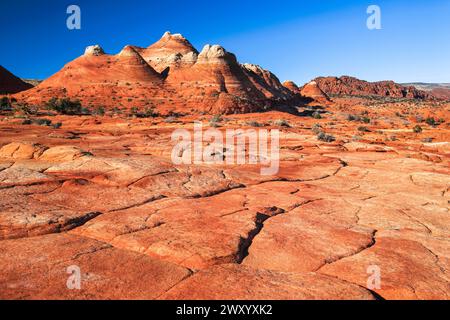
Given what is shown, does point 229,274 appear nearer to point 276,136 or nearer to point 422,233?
point 422,233

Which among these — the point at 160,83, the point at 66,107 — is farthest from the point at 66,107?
the point at 160,83

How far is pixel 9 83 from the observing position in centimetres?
6294

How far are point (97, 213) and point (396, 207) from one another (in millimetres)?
5948

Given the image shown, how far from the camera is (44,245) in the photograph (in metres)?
4.68

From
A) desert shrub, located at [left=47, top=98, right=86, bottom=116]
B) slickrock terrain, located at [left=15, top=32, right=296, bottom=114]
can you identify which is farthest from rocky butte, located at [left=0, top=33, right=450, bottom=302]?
slickrock terrain, located at [left=15, top=32, right=296, bottom=114]

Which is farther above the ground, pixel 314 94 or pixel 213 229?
pixel 314 94

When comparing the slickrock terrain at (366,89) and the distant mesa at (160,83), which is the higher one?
the slickrock terrain at (366,89)

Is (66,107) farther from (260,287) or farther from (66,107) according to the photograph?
(260,287)

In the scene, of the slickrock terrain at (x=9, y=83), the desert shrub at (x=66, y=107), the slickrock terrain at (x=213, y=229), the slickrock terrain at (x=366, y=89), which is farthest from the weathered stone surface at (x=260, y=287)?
the slickrock terrain at (x=366, y=89)

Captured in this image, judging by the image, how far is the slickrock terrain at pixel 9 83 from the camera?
60.8 m

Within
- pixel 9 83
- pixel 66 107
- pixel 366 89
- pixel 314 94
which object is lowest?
pixel 66 107

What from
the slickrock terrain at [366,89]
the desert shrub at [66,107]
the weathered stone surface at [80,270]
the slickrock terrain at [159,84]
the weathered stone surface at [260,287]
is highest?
the slickrock terrain at [366,89]

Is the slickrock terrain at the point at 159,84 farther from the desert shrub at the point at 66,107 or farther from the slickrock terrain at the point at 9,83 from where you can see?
the slickrock terrain at the point at 9,83
